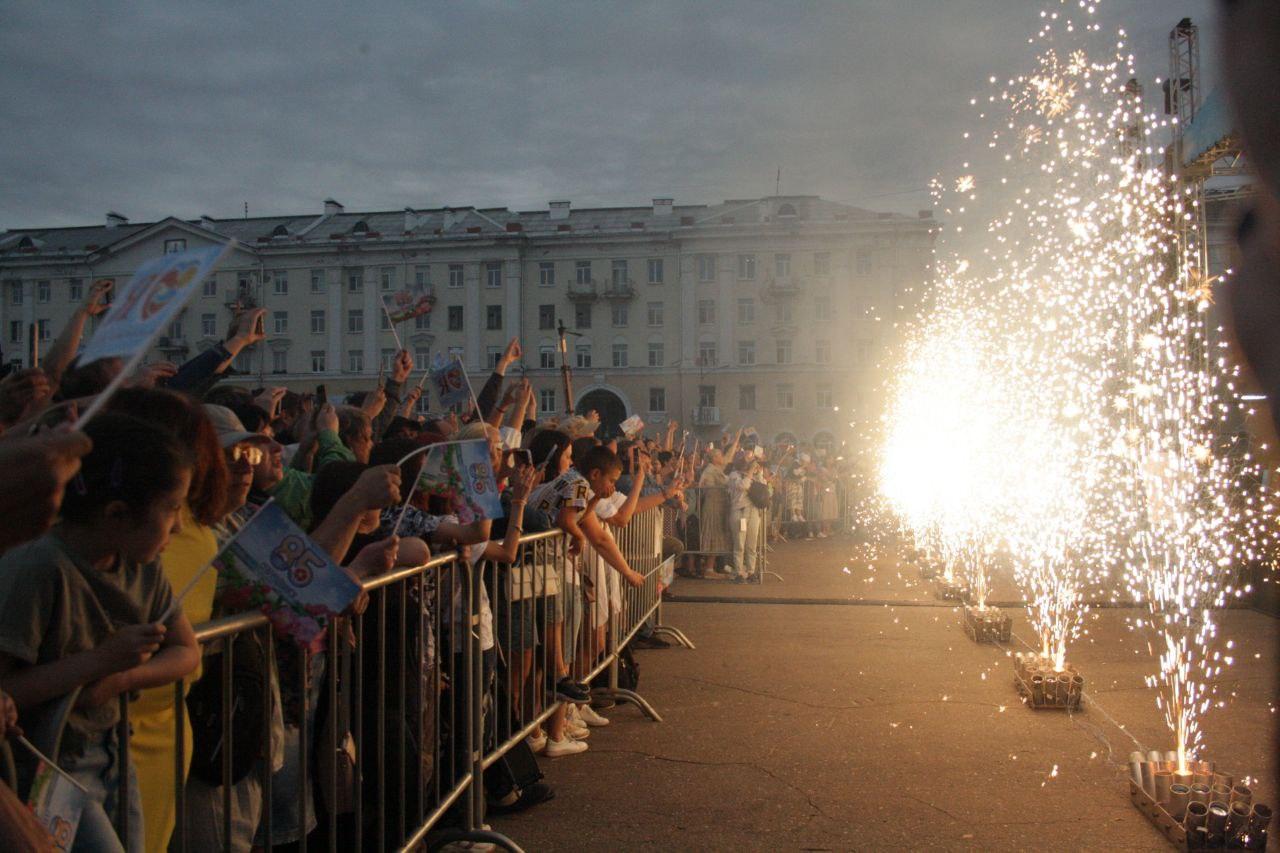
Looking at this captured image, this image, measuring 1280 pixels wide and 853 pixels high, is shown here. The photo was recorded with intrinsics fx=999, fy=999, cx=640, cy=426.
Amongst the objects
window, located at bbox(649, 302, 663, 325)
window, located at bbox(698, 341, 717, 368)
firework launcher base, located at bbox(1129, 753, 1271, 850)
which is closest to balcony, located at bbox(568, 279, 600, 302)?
window, located at bbox(649, 302, 663, 325)

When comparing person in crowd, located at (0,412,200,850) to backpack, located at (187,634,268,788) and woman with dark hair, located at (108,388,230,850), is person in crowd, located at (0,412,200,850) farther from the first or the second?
backpack, located at (187,634,268,788)

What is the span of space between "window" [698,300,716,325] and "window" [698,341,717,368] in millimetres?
1363

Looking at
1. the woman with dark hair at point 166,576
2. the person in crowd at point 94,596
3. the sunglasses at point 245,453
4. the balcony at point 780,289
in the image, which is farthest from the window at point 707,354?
the person in crowd at point 94,596

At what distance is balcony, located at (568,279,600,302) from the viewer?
217 feet

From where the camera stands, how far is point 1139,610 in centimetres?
1155

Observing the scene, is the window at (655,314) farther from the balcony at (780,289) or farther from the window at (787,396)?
the window at (787,396)

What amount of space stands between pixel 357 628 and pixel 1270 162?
3.31 meters

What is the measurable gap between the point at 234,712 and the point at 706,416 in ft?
200

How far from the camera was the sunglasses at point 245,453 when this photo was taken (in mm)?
3078

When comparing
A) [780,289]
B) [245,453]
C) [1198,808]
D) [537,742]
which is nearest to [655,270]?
[780,289]

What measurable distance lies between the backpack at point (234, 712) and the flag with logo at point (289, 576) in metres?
0.18

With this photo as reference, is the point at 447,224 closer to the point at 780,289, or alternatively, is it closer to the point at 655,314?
the point at 655,314

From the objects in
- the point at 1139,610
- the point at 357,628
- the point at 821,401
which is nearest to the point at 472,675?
the point at 357,628

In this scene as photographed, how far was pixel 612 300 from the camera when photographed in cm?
6612
